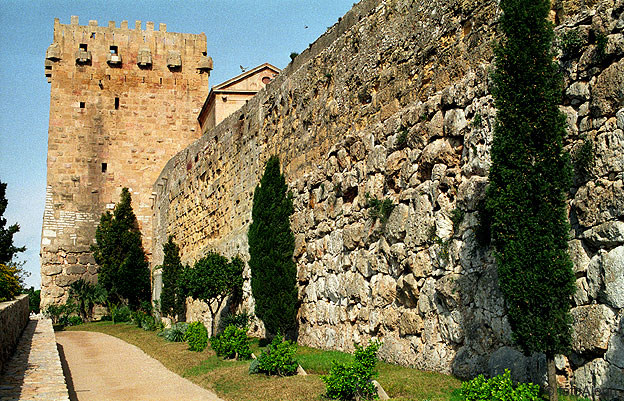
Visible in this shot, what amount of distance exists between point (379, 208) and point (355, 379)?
3.04 m

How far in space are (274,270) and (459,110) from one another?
5.84 meters

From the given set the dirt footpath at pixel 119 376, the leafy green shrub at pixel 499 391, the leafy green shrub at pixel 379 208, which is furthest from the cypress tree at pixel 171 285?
the leafy green shrub at pixel 499 391

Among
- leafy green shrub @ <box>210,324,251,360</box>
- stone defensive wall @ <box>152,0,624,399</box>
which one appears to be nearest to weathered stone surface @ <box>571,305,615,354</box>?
stone defensive wall @ <box>152,0,624,399</box>

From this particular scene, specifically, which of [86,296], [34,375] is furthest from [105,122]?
[34,375]

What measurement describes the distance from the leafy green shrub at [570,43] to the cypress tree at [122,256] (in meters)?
23.4

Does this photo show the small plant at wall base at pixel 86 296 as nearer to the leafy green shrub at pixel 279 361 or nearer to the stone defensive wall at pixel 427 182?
the stone defensive wall at pixel 427 182

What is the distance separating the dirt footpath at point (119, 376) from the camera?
29.2 feet

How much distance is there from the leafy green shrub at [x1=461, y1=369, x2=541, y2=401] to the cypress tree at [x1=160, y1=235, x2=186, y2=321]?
51.1ft

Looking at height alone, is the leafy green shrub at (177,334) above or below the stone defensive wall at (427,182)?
below

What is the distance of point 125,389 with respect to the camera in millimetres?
9508

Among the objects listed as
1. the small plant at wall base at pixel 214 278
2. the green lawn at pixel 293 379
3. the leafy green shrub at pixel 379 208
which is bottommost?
the green lawn at pixel 293 379

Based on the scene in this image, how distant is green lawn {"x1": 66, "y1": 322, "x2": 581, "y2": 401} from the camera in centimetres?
716

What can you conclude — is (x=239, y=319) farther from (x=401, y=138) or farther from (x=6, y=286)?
(x=401, y=138)

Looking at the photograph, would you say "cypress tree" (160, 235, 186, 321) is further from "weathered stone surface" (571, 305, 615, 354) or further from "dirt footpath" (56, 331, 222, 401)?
"weathered stone surface" (571, 305, 615, 354)
